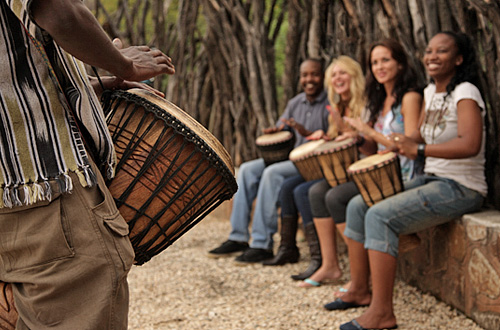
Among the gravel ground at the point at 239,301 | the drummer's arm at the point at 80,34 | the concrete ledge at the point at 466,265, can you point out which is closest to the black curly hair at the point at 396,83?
the concrete ledge at the point at 466,265

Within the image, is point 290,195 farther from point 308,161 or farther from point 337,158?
point 337,158

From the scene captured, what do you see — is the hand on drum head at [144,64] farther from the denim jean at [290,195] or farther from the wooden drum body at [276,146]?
the wooden drum body at [276,146]

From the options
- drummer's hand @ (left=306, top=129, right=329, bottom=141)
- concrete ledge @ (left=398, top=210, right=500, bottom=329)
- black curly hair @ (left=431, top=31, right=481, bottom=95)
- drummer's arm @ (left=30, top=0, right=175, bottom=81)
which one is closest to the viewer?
drummer's arm @ (left=30, top=0, right=175, bottom=81)

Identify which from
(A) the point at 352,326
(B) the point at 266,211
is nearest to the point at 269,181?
(B) the point at 266,211

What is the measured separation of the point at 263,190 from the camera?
4.25 meters

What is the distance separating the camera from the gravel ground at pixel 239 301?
2.83m

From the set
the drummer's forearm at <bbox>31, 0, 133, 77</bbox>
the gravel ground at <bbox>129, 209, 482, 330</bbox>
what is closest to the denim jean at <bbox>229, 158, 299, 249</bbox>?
the gravel ground at <bbox>129, 209, 482, 330</bbox>

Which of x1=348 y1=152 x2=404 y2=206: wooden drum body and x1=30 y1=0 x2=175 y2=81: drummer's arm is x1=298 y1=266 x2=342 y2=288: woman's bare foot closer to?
x1=348 y1=152 x2=404 y2=206: wooden drum body

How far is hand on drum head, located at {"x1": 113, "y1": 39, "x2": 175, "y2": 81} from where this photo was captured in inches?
54.4

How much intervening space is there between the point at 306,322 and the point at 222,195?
146 centimetres

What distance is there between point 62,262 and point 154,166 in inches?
14.0

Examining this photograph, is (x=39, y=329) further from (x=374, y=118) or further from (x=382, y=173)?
(x=374, y=118)

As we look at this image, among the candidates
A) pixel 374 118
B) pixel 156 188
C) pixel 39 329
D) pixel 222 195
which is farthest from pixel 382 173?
pixel 39 329

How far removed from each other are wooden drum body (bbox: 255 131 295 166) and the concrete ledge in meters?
1.41
